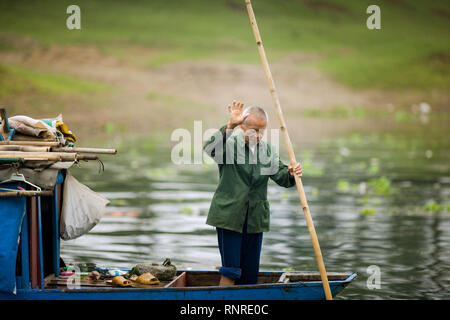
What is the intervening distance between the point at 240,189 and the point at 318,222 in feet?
20.6

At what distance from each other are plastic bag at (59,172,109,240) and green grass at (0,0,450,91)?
37.3 metres

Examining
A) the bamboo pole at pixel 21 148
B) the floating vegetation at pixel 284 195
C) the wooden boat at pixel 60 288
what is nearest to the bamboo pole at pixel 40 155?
the bamboo pole at pixel 21 148

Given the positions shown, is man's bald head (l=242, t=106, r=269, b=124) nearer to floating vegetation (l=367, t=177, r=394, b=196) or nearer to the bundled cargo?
the bundled cargo

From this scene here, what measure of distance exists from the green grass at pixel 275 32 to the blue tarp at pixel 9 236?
1498 inches

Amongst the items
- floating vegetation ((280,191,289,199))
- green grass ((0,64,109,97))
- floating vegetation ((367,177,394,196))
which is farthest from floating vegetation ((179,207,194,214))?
green grass ((0,64,109,97))

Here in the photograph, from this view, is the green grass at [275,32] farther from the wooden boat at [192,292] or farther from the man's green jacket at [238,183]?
the wooden boat at [192,292]

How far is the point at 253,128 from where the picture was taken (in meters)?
6.97

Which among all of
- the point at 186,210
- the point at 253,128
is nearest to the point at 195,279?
the point at 253,128

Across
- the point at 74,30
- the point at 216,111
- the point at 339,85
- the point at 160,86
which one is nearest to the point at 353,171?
the point at 216,111

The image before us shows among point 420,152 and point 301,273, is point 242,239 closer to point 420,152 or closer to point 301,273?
point 301,273

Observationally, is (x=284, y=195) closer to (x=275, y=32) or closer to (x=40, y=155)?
(x=40, y=155)

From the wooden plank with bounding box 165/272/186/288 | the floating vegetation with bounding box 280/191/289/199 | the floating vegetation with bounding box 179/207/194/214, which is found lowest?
the wooden plank with bounding box 165/272/186/288

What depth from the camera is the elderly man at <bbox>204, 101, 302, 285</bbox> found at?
6875mm
